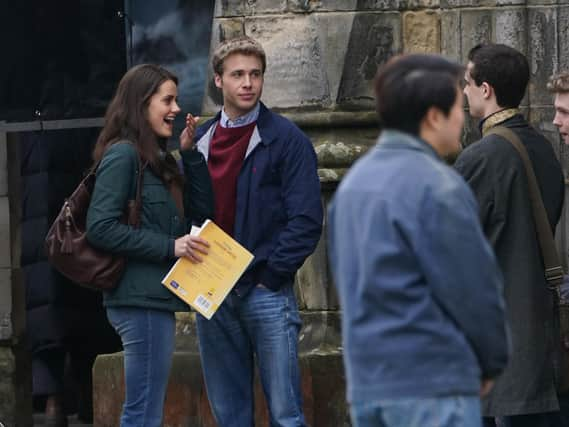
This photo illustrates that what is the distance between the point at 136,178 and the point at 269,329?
78 centimetres

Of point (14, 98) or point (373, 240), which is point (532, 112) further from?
point (373, 240)

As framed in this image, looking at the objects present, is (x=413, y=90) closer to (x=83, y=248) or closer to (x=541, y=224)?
(x=541, y=224)

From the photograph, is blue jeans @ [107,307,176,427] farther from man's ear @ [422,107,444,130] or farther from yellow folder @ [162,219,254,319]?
man's ear @ [422,107,444,130]

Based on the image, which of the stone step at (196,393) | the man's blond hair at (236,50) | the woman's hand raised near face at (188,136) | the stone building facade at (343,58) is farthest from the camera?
the stone building facade at (343,58)

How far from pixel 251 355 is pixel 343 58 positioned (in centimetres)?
180

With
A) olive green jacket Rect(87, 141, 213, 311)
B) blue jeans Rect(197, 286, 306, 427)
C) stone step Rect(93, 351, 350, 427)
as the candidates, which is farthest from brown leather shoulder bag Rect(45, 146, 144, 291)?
stone step Rect(93, 351, 350, 427)

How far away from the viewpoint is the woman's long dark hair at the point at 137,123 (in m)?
6.80

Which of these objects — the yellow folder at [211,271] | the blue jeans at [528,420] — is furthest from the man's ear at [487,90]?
the blue jeans at [528,420]

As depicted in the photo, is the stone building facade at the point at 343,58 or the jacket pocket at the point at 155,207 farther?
the stone building facade at the point at 343,58

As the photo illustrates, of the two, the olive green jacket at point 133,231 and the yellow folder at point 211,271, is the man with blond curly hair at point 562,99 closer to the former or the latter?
the yellow folder at point 211,271

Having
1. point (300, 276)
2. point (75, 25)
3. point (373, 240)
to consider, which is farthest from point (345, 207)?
point (75, 25)

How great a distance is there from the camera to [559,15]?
823cm

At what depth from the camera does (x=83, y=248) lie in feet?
22.1

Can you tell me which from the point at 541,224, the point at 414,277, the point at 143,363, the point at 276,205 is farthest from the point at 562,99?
the point at 414,277
